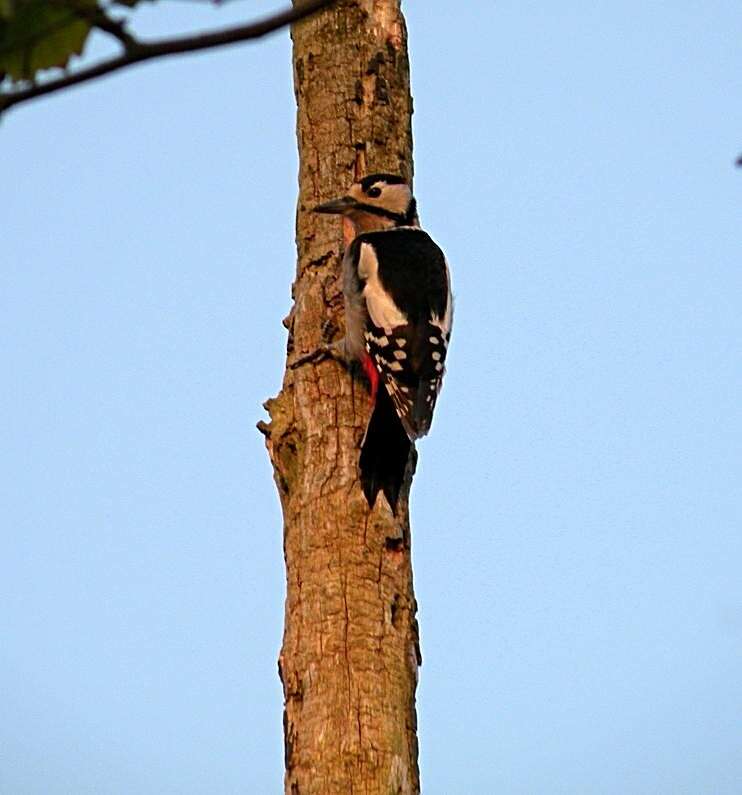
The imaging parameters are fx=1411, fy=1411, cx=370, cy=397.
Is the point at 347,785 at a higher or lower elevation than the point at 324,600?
lower

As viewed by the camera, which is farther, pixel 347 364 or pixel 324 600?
pixel 347 364

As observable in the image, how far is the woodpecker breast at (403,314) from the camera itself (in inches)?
144

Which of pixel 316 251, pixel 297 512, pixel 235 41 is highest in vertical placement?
pixel 316 251

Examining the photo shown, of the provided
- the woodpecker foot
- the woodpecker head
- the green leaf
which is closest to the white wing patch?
the woodpecker head

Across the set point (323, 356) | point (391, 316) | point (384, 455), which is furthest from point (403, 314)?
point (384, 455)

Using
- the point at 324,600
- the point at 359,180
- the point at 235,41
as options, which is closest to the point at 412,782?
the point at 324,600

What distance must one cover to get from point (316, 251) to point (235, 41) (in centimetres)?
261

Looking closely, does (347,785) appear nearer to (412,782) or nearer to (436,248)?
(412,782)

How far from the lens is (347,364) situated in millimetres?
3500

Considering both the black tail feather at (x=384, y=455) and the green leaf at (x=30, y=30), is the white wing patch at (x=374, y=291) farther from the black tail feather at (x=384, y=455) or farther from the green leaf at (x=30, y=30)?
the green leaf at (x=30, y=30)

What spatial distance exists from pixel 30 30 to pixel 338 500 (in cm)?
203

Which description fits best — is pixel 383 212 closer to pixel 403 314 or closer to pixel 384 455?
pixel 403 314

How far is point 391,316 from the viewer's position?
3.96 m

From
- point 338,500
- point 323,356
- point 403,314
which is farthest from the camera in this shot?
point 403,314
